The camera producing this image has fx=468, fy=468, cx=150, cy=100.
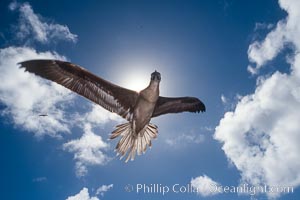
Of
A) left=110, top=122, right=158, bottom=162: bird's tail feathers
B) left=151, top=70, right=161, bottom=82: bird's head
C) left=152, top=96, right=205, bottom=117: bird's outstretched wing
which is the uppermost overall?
left=151, top=70, right=161, bottom=82: bird's head

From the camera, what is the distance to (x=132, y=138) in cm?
1653

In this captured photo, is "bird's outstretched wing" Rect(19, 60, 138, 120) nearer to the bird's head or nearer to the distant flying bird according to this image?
Answer: the distant flying bird

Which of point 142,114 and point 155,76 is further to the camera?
point 142,114

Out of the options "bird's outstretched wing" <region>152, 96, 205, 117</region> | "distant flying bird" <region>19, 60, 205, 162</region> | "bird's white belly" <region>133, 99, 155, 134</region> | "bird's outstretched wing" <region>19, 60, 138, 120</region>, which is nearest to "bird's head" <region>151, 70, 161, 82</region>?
"distant flying bird" <region>19, 60, 205, 162</region>

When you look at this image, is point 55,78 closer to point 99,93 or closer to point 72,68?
point 72,68

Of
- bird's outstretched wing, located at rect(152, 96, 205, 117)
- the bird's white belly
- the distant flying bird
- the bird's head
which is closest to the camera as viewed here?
the bird's head

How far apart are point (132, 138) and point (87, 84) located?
2.48 meters

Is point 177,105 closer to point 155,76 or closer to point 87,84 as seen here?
point 155,76

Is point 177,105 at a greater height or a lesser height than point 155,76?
lesser

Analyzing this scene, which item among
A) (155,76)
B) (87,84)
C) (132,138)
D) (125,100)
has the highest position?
(87,84)

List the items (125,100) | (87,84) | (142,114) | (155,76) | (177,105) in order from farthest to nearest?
1. (177,105)
2. (125,100)
3. (87,84)
4. (142,114)
5. (155,76)

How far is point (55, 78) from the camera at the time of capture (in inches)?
603

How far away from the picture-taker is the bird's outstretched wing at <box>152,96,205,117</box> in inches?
659

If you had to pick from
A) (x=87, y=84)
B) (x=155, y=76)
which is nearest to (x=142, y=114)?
(x=155, y=76)
